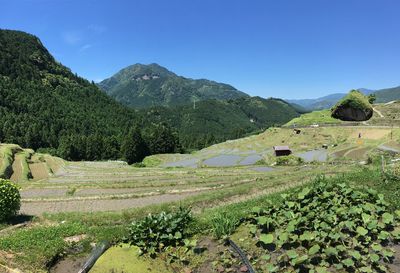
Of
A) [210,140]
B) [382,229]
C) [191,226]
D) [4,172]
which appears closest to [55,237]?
[191,226]

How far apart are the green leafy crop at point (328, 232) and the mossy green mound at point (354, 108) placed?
80.1 meters

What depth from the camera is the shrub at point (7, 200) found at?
16281mm

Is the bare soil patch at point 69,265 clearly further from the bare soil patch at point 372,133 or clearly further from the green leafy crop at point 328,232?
the bare soil patch at point 372,133

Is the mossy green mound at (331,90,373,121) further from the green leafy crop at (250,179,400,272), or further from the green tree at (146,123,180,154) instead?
the green leafy crop at (250,179,400,272)

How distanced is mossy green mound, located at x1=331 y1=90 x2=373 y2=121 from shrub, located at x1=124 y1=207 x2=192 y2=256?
83.1m

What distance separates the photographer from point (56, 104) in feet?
651

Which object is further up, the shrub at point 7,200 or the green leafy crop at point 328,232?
the shrub at point 7,200

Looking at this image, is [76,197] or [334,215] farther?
[76,197]

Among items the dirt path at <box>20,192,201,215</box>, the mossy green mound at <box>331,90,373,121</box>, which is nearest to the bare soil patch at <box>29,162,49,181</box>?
the dirt path at <box>20,192,201,215</box>

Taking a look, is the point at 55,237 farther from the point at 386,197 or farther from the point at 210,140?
the point at 210,140

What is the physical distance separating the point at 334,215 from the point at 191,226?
4512 millimetres

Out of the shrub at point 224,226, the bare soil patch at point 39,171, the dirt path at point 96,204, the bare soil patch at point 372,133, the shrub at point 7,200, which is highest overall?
the shrub at point 7,200

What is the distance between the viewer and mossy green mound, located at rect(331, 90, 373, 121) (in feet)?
277

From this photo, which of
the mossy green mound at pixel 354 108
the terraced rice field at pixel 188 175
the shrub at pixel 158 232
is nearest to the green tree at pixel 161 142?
the terraced rice field at pixel 188 175
